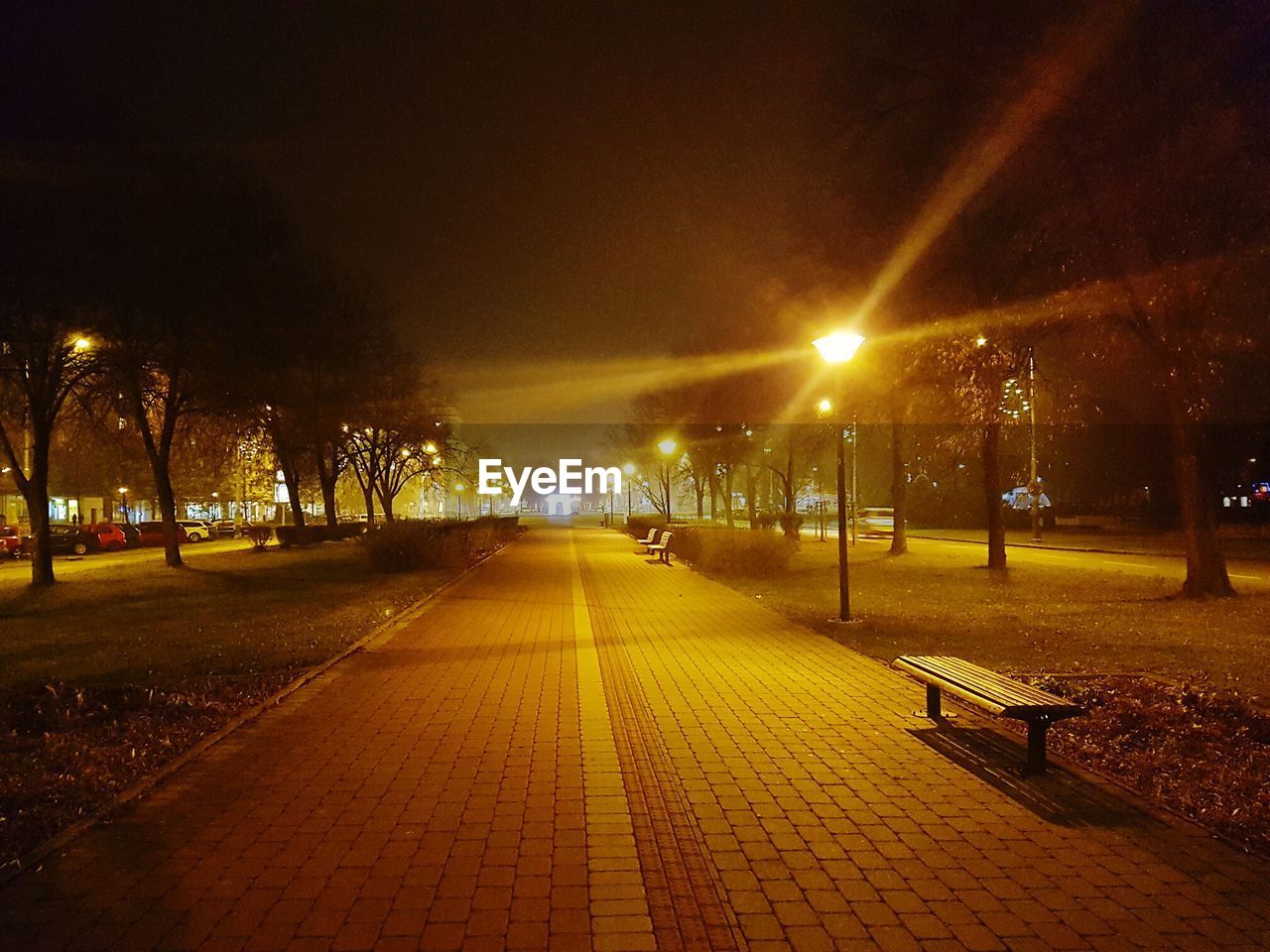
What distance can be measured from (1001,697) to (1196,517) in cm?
1250

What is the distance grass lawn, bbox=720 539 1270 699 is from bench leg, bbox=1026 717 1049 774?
11.9 feet

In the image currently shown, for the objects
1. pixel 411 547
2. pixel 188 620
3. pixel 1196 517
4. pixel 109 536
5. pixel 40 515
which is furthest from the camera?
pixel 109 536

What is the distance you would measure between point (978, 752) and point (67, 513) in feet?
239

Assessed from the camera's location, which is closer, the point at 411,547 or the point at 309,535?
the point at 411,547

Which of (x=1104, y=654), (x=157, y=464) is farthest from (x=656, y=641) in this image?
(x=157, y=464)

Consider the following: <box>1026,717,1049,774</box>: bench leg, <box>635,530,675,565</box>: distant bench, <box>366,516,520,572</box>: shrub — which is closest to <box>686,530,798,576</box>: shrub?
<box>635,530,675,565</box>: distant bench

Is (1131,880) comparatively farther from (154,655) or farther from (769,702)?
(154,655)

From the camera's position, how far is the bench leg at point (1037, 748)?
20.5 feet

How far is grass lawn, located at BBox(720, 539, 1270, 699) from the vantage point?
34.1 feet

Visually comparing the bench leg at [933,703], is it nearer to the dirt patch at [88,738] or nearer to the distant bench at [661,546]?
the dirt patch at [88,738]

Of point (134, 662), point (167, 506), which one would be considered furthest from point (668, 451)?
point (134, 662)

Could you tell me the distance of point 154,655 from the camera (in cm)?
1131

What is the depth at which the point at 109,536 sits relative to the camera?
146ft

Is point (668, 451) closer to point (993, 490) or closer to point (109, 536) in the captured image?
point (993, 490)
